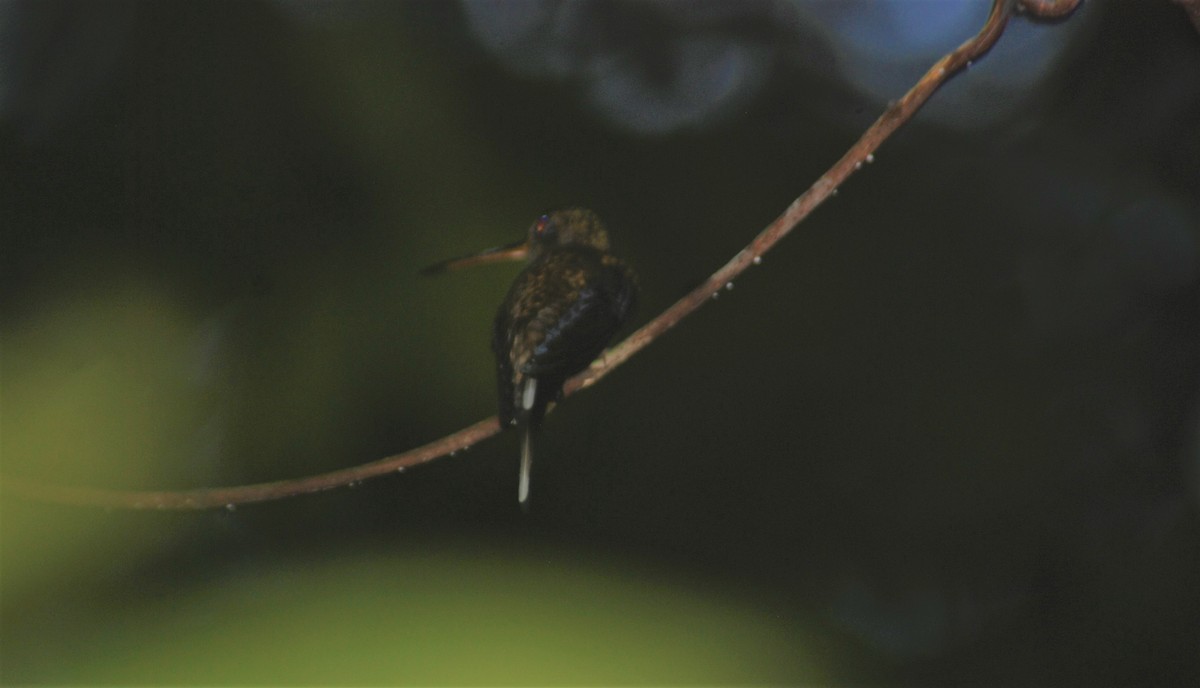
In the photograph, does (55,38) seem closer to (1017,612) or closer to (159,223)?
(159,223)

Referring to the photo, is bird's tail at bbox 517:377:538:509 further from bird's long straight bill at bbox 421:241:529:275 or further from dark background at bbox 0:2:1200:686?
bird's long straight bill at bbox 421:241:529:275

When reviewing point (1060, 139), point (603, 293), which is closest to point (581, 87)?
point (603, 293)

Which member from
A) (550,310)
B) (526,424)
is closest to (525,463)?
(526,424)

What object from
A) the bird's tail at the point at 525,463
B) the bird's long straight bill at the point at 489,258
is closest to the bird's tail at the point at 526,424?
the bird's tail at the point at 525,463

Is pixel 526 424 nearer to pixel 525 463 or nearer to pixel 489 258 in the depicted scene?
pixel 525 463

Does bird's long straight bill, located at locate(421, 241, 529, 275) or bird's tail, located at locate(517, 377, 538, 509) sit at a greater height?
bird's long straight bill, located at locate(421, 241, 529, 275)

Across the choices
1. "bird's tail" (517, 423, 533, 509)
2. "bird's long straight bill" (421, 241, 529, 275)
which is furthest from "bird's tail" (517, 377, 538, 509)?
"bird's long straight bill" (421, 241, 529, 275)

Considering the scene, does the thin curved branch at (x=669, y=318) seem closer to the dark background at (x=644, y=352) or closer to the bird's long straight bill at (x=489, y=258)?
the dark background at (x=644, y=352)
